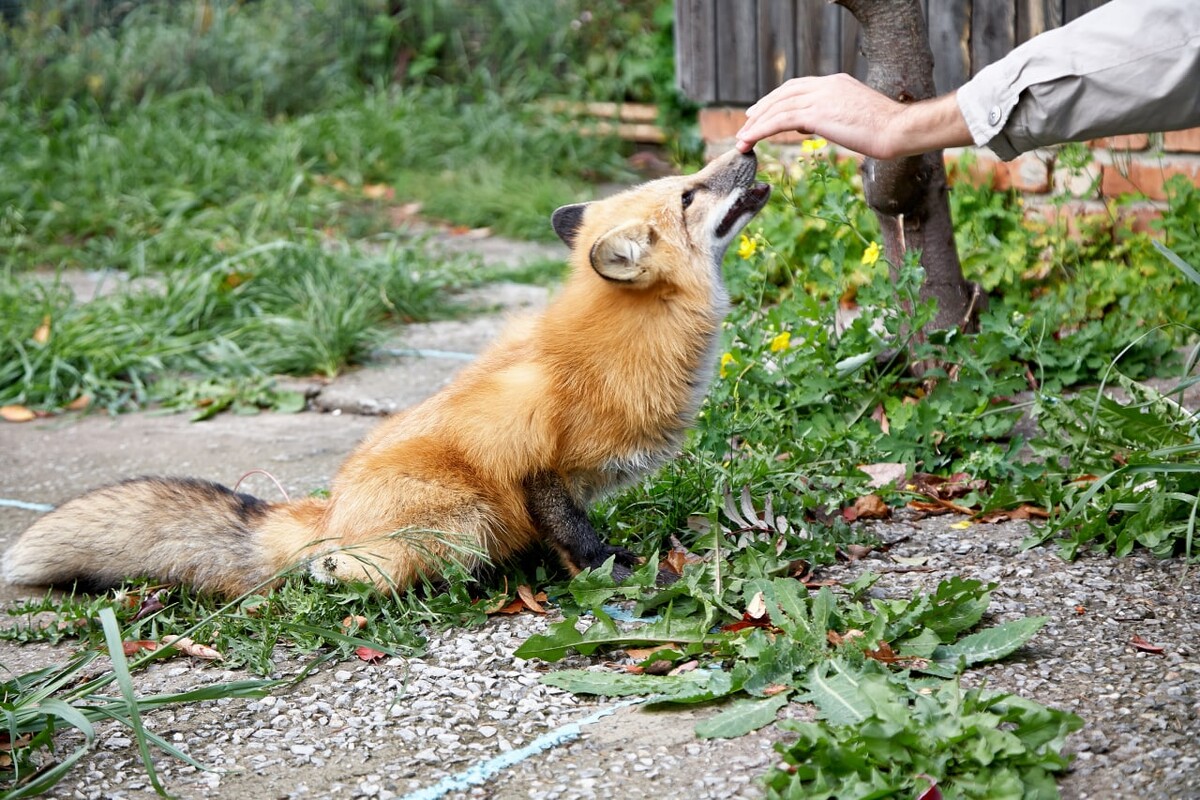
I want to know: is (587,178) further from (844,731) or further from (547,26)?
(844,731)

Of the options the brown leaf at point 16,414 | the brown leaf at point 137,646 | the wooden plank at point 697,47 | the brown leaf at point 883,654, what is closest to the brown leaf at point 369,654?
the brown leaf at point 137,646

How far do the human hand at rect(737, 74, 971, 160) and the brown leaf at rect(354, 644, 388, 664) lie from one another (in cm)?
180

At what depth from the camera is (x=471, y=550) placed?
3.39 m

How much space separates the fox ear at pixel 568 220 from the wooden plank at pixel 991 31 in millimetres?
3004

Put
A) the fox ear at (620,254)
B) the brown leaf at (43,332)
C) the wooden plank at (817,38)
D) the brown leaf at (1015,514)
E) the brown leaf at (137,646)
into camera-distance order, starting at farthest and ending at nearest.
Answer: the wooden plank at (817,38) < the brown leaf at (43,332) < the brown leaf at (1015,514) < the fox ear at (620,254) < the brown leaf at (137,646)

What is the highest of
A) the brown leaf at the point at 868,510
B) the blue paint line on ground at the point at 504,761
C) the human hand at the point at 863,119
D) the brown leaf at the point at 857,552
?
the human hand at the point at 863,119

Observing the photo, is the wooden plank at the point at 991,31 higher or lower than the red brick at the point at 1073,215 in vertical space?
higher

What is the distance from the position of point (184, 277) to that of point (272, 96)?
178 inches

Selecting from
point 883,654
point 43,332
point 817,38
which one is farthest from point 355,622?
point 817,38

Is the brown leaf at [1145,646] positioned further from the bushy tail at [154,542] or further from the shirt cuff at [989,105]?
the bushy tail at [154,542]

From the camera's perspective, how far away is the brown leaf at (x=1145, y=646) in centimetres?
293

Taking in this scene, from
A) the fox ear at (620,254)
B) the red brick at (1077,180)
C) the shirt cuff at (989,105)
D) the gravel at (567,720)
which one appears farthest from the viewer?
the red brick at (1077,180)

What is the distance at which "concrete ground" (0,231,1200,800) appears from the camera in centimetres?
257

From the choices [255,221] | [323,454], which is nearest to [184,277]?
[255,221]
